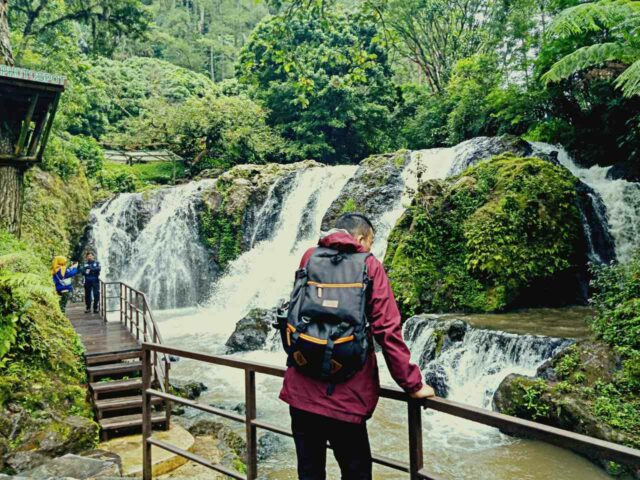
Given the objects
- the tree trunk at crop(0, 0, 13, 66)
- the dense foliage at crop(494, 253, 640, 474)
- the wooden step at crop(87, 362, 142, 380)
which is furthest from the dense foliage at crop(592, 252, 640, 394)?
the tree trunk at crop(0, 0, 13, 66)

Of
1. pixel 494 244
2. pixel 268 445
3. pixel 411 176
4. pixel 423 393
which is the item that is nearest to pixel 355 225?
pixel 423 393

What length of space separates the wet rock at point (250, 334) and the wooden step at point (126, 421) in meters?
5.12

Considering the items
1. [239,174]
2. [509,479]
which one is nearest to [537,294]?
[509,479]

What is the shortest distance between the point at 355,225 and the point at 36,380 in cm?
575

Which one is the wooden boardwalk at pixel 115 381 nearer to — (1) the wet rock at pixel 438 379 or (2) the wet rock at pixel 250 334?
(2) the wet rock at pixel 250 334

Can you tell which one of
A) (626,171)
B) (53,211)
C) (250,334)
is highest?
(626,171)

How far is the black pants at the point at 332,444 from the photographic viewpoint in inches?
89.8

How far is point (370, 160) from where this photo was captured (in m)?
18.7

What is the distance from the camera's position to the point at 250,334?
491 inches

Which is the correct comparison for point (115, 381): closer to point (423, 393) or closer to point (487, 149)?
point (423, 393)

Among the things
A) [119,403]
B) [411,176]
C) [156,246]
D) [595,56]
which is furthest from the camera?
[156,246]

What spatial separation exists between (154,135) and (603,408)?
25.3 m

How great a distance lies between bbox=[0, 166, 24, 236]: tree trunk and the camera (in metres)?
9.31

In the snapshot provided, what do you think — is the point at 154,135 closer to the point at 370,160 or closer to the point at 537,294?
the point at 370,160
